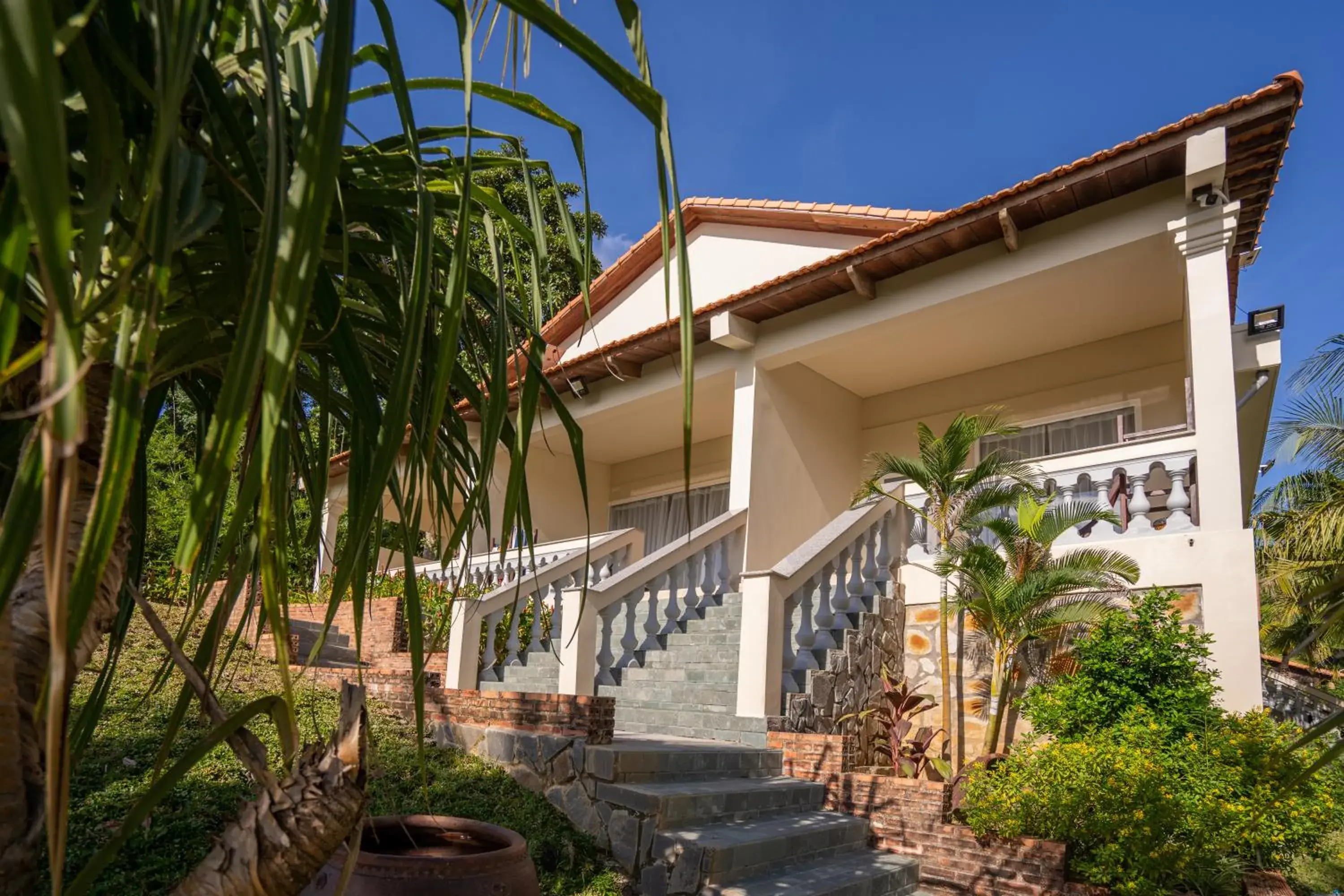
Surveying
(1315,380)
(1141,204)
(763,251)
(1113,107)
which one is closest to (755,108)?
(1141,204)

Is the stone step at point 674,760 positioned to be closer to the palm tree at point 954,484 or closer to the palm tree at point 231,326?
the palm tree at point 954,484

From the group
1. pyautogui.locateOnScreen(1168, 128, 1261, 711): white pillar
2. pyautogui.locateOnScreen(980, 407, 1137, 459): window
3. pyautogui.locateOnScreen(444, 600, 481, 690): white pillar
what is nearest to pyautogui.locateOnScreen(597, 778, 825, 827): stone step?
pyautogui.locateOnScreen(444, 600, 481, 690): white pillar

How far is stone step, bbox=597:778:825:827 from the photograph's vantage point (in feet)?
17.8

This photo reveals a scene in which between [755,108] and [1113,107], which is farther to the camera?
[1113,107]

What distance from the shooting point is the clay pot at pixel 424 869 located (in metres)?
2.47

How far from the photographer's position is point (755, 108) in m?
6.22

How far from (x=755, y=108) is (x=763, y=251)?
7.37 meters

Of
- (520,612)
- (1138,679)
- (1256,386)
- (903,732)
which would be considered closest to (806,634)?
(903,732)

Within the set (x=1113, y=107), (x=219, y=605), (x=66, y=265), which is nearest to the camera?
(x=66, y=265)

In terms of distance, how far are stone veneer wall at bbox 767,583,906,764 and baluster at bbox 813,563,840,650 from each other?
0.49ft

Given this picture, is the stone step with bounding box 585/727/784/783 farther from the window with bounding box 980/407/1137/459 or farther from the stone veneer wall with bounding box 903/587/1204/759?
the window with bounding box 980/407/1137/459

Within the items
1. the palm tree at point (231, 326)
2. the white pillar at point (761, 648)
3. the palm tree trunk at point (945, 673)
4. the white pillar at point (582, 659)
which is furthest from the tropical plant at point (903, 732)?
the palm tree at point (231, 326)

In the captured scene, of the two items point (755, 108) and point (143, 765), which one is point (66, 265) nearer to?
point (143, 765)

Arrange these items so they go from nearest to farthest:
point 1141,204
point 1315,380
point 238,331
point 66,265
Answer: point 66,265
point 238,331
point 1141,204
point 1315,380
